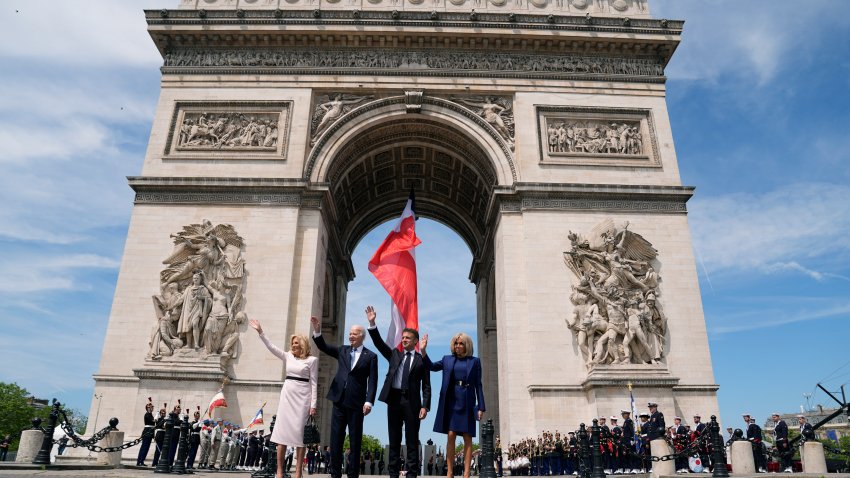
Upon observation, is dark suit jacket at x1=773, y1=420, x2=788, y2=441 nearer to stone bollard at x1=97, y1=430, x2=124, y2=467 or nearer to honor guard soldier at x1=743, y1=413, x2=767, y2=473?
honor guard soldier at x1=743, y1=413, x2=767, y2=473

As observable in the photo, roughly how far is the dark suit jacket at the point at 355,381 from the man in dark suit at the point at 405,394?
0.55 feet

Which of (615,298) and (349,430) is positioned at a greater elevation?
(615,298)

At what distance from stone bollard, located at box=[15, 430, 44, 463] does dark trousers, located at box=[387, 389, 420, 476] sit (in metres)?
7.45

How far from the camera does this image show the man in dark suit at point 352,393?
6.66 m

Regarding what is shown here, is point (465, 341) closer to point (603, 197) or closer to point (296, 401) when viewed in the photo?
point (296, 401)

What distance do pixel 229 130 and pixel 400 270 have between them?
26.3ft

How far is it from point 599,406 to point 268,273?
10.3m

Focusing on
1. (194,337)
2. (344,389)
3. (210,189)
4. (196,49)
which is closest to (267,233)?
(210,189)

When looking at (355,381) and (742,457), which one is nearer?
(355,381)

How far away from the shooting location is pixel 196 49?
819 inches

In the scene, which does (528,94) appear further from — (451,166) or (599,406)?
(599,406)

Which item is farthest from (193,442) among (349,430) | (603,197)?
(603,197)

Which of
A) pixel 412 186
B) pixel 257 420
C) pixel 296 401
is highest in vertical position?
pixel 412 186

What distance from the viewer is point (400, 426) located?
699cm
